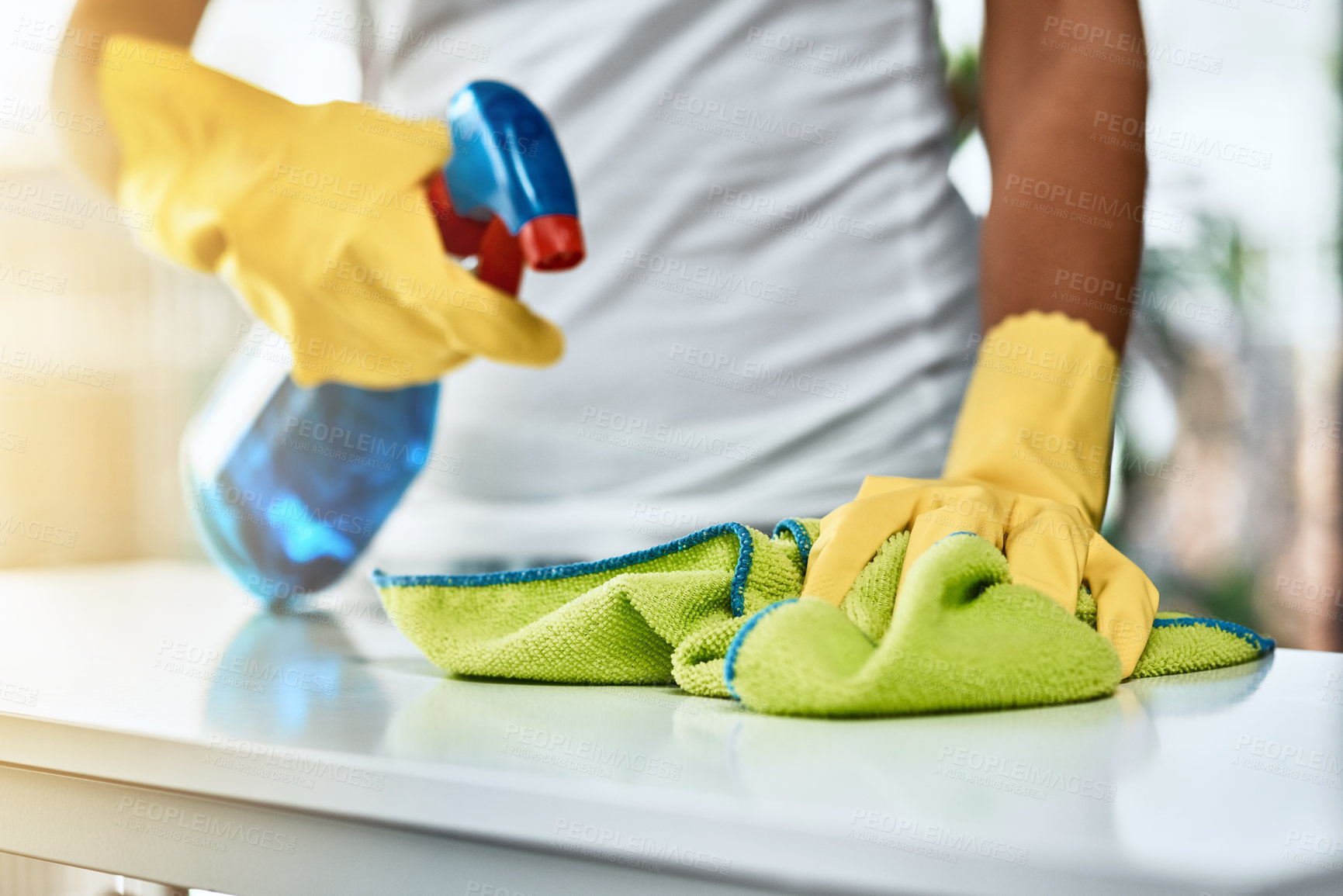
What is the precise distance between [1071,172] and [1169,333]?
45.5 inches

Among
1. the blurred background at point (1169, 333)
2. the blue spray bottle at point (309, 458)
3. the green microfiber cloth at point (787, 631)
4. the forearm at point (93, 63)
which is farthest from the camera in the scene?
the blurred background at point (1169, 333)

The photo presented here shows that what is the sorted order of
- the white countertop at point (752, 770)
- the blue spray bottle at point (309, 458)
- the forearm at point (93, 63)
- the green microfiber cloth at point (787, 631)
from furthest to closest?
the forearm at point (93, 63) → the blue spray bottle at point (309, 458) → the green microfiber cloth at point (787, 631) → the white countertop at point (752, 770)

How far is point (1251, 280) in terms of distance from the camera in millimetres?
Result: 1671

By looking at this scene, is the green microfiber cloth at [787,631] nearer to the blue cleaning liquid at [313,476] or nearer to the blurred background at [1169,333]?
the blue cleaning liquid at [313,476]

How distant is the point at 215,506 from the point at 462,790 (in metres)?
0.45

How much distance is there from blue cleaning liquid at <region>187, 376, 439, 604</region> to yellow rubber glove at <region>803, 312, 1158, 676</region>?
1.03ft

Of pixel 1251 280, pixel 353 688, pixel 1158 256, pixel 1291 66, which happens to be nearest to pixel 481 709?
pixel 353 688

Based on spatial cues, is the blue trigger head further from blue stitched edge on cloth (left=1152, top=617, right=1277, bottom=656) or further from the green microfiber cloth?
blue stitched edge on cloth (left=1152, top=617, right=1277, bottom=656)

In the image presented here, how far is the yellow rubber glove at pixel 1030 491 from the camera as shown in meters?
0.42

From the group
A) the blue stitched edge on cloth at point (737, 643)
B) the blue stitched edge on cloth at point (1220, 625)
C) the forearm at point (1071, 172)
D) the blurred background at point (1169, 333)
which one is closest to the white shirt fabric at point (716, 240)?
the forearm at point (1071, 172)

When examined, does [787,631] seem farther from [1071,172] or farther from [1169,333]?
[1169,333]

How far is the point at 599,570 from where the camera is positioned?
1.37 ft

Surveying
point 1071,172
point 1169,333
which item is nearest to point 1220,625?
point 1071,172

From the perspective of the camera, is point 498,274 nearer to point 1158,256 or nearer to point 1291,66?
point 1158,256
